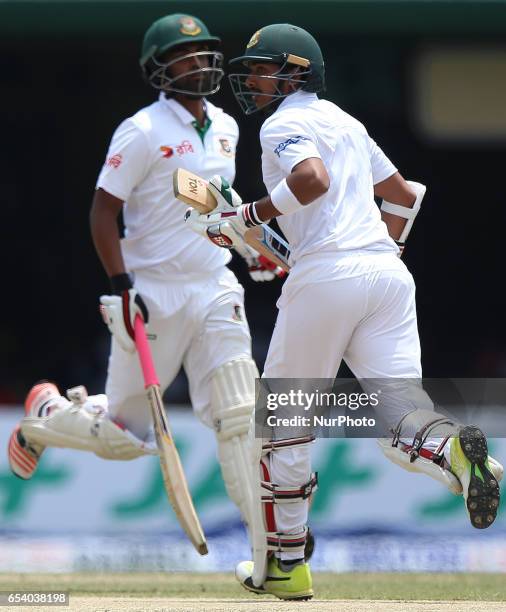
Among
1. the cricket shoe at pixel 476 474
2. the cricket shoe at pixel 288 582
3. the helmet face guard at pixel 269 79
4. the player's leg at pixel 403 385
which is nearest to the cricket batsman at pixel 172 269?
the cricket shoe at pixel 288 582

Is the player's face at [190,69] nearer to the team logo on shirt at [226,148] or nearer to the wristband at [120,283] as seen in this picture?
the team logo on shirt at [226,148]

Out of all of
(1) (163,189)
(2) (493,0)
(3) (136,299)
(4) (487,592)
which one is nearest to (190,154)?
(1) (163,189)

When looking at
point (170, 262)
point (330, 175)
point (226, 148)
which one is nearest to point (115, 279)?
point (170, 262)

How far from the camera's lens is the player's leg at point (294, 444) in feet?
17.0

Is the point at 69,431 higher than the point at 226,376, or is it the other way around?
the point at 226,376

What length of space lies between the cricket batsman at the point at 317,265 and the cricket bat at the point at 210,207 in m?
0.05

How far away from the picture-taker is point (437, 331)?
1256 cm

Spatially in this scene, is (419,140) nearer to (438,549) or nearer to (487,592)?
(438,549)

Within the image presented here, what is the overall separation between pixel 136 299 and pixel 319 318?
49.7 inches

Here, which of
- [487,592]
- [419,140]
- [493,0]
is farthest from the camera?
[419,140]

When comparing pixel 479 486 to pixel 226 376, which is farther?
pixel 226 376

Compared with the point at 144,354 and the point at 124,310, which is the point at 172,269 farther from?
the point at 144,354

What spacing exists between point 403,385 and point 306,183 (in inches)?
29.6

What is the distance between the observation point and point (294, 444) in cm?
539
